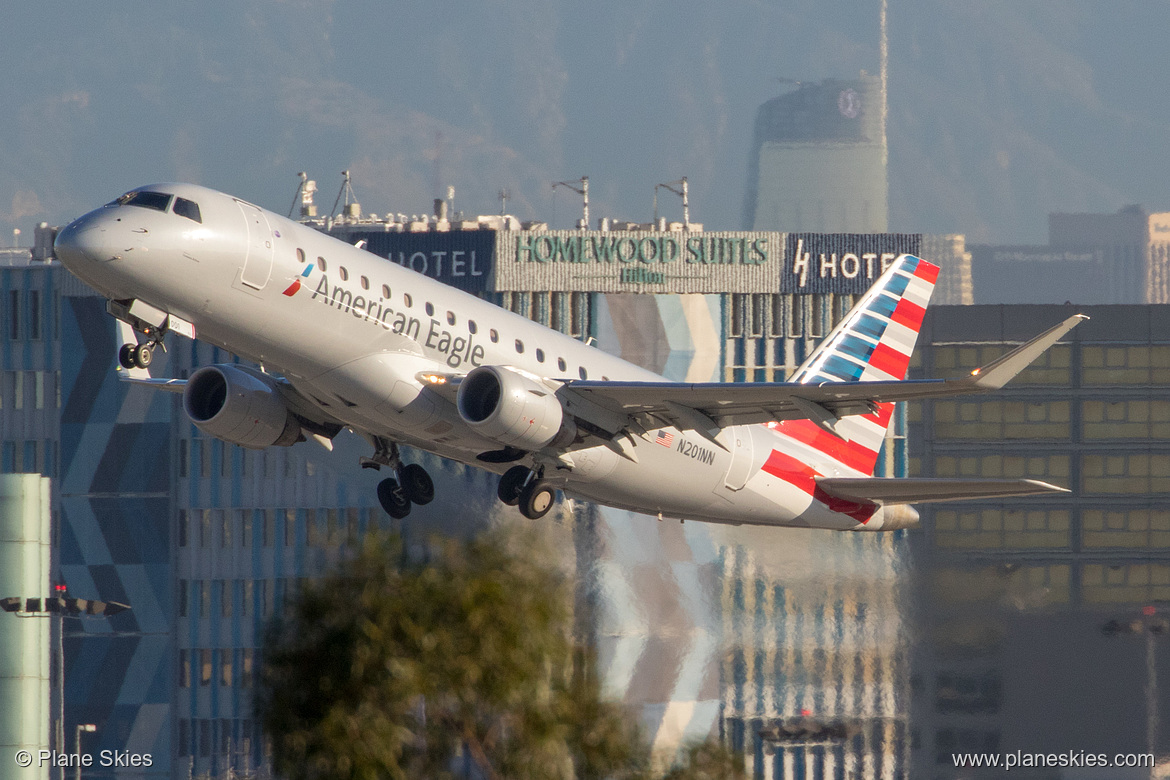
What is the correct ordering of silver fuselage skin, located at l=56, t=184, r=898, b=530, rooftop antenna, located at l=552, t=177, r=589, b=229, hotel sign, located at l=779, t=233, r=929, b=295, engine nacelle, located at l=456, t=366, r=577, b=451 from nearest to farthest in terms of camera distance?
silver fuselage skin, located at l=56, t=184, r=898, b=530 < engine nacelle, located at l=456, t=366, r=577, b=451 < rooftop antenna, located at l=552, t=177, r=589, b=229 < hotel sign, located at l=779, t=233, r=929, b=295

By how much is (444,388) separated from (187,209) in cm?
714

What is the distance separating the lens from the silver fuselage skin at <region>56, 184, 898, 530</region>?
39344 millimetres

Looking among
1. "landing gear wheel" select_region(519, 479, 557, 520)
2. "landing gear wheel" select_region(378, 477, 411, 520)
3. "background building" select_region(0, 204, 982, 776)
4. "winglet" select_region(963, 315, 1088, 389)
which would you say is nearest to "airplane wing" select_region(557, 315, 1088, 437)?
"landing gear wheel" select_region(519, 479, 557, 520)

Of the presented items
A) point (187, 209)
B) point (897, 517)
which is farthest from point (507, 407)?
point (897, 517)

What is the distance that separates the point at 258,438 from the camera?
1825 inches

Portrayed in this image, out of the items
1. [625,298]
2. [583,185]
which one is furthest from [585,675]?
[583,185]

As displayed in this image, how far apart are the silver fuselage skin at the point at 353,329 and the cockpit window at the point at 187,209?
4.8 inches

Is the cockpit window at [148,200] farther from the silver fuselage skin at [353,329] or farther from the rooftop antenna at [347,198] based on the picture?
the rooftop antenna at [347,198]

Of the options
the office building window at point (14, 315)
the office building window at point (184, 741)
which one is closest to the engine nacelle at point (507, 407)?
the office building window at point (184, 741)

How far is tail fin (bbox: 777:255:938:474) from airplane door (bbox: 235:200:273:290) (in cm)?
1685

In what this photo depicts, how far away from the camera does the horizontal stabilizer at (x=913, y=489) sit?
152 ft

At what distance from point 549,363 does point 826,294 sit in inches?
2965

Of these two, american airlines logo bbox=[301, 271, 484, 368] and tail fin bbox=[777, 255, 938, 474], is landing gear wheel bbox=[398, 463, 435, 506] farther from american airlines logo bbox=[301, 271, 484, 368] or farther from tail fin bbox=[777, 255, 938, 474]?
tail fin bbox=[777, 255, 938, 474]

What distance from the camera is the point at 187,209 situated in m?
40.0
